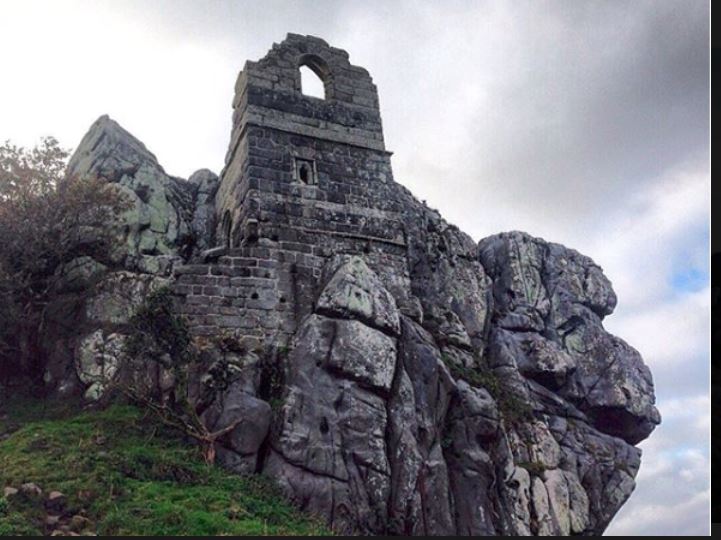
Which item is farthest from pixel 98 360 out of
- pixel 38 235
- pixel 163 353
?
pixel 38 235

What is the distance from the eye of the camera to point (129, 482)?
12.8 meters

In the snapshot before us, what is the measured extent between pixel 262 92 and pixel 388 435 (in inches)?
430

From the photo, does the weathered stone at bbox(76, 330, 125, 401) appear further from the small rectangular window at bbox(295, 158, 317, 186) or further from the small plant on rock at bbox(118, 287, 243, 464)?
the small rectangular window at bbox(295, 158, 317, 186)

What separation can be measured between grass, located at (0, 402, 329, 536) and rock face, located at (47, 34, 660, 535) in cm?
99

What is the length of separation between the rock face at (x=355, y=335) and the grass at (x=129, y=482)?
0.99 metres

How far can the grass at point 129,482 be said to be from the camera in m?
11.3

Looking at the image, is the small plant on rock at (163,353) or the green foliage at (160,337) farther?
the green foliage at (160,337)

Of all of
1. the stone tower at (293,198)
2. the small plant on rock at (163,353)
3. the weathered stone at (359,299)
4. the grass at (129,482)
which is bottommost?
the grass at (129,482)

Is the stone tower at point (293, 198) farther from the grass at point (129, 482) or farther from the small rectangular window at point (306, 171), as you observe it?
the grass at point (129, 482)

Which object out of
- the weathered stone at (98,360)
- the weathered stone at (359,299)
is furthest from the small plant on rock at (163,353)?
the weathered stone at (359,299)

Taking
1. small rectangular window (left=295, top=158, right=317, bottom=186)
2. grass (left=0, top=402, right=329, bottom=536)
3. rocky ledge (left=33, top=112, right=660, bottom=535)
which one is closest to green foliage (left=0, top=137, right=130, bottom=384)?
rocky ledge (left=33, top=112, right=660, bottom=535)

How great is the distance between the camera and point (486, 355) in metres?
24.5

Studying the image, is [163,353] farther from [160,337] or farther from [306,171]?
[306,171]

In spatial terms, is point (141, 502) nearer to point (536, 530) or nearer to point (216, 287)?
point (216, 287)
